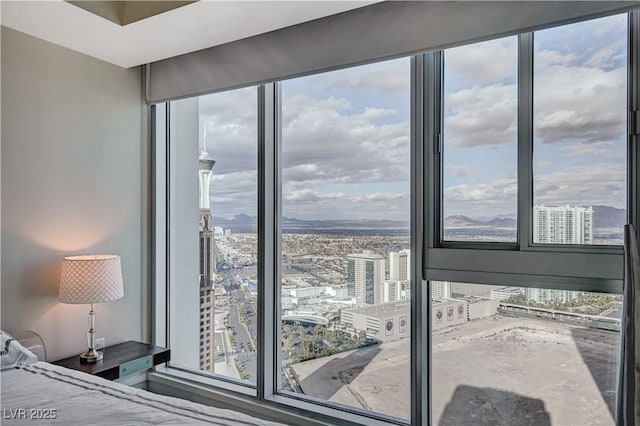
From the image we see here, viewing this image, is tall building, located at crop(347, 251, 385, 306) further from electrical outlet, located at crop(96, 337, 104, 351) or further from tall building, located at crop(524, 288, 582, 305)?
electrical outlet, located at crop(96, 337, 104, 351)

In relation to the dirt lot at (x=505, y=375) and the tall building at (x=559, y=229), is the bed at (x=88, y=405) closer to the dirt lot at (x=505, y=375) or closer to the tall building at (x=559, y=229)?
the dirt lot at (x=505, y=375)

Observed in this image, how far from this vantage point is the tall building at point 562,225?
1825 millimetres

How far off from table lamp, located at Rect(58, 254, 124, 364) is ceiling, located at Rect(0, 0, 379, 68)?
1.20 m

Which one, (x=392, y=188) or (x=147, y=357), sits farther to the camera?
(x=147, y=357)

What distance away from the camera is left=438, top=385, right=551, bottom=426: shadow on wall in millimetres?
1964

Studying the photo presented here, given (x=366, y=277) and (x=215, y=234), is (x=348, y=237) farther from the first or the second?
(x=215, y=234)

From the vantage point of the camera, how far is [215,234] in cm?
293

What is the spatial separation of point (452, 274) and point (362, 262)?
499mm

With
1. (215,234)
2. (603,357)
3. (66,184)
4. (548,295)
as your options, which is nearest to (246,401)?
(215,234)

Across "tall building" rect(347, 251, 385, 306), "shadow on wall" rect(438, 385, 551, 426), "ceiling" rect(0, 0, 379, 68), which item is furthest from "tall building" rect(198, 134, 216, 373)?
"shadow on wall" rect(438, 385, 551, 426)

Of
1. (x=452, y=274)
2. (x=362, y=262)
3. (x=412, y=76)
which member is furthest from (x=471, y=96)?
(x=362, y=262)

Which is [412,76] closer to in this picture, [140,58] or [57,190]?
[140,58]

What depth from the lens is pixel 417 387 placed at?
2.13 m

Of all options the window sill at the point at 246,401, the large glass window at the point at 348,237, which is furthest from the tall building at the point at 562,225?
the window sill at the point at 246,401
